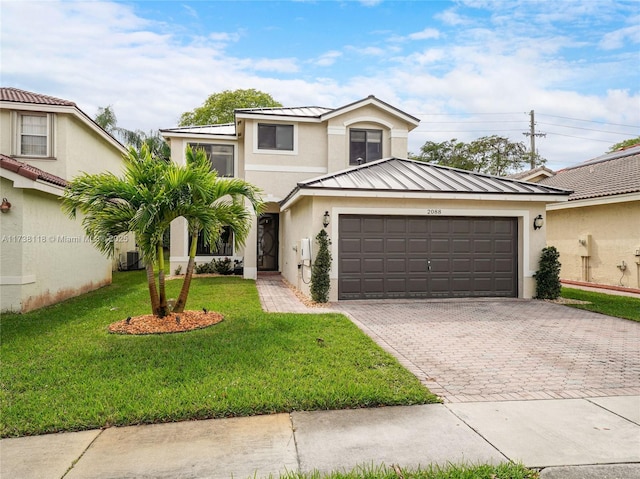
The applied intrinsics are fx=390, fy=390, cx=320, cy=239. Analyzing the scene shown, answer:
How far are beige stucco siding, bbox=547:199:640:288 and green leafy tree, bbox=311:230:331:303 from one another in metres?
10.8

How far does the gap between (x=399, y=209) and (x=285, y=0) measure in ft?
20.5

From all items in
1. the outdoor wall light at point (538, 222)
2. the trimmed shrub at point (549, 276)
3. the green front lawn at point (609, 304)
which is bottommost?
the green front lawn at point (609, 304)

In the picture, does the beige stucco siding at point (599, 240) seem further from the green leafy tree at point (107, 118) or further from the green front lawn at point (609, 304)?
the green leafy tree at point (107, 118)

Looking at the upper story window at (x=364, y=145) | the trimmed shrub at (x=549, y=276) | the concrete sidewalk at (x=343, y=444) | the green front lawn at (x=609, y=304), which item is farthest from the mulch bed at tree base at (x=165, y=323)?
the upper story window at (x=364, y=145)

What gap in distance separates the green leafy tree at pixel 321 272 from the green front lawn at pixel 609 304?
6829 mm

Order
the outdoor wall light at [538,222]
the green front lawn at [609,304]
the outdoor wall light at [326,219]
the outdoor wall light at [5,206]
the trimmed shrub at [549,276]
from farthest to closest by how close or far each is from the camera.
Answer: the outdoor wall light at [538,222], the trimmed shrub at [549,276], the outdoor wall light at [326,219], the green front lawn at [609,304], the outdoor wall light at [5,206]

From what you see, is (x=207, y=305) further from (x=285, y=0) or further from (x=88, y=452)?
(x=285, y=0)

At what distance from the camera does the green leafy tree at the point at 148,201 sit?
7.20 meters

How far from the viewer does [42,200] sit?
10.1 m

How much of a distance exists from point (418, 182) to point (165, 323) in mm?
7948

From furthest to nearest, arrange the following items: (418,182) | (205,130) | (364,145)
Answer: (205,130) → (364,145) → (418,182)

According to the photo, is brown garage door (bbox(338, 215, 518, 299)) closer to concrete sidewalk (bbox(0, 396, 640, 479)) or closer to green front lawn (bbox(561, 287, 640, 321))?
green front lawn (bbox(561, 287, 640, 321))

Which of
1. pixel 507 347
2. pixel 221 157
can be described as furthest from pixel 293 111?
pixel 507 347

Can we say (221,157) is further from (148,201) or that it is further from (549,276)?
(549,276)
